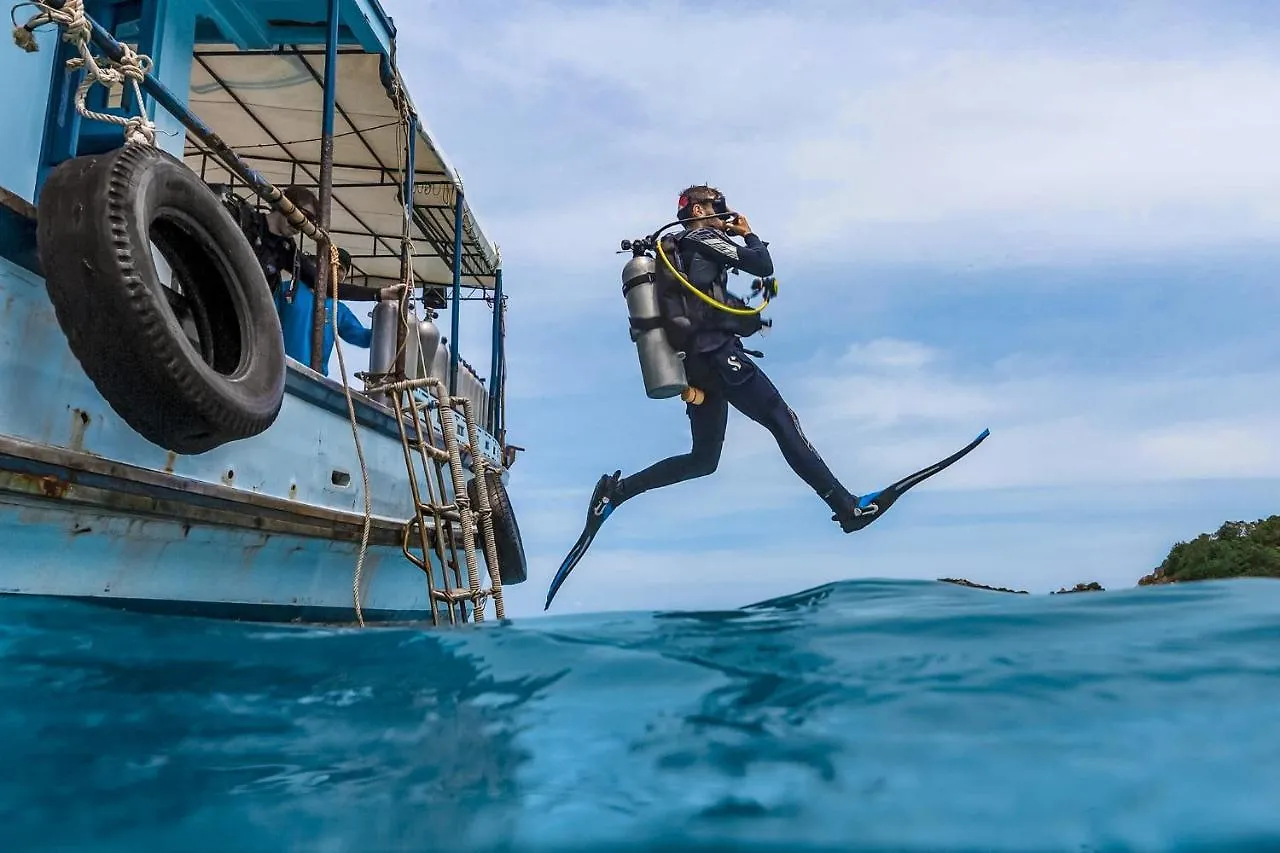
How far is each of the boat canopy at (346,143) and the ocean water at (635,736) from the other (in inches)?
160

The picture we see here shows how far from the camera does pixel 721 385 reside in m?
6.04

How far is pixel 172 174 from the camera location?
3057 mm

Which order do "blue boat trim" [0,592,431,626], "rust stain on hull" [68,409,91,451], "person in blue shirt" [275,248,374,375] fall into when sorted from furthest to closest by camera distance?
"person in blue shirt" [275,248,374,375]
"blue boat trim" [0,592,431,626]
"rust stain on hull" [68,409,91,451]

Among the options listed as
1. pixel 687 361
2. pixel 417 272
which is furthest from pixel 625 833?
pixel 417 272

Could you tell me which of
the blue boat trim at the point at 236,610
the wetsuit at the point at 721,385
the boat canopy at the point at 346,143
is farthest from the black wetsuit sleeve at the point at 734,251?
the blue boat trim at the point at 236,610

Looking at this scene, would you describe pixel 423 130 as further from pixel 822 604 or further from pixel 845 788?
pixel 845 788

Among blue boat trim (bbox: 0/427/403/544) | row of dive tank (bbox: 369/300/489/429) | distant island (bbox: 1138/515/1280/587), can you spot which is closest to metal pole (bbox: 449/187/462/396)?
row of dive tank (bbox: 369/300/489/429)

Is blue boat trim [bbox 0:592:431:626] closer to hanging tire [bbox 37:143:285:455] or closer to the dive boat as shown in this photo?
the dive boat

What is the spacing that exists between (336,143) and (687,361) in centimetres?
452

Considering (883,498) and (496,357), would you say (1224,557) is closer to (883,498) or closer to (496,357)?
(883,498)

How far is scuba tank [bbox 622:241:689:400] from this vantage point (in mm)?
5750

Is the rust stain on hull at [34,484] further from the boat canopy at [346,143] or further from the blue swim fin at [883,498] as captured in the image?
the blue swim fin at [883,498]

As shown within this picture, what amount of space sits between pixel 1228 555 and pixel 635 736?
159 inches

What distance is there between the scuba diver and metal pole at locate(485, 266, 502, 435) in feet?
9.62
